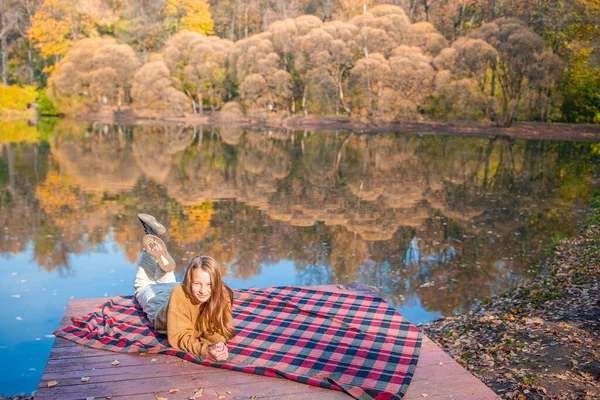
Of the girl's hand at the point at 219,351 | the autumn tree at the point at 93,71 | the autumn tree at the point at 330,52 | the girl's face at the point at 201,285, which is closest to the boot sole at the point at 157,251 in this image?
the girl's face at the point at 201,285

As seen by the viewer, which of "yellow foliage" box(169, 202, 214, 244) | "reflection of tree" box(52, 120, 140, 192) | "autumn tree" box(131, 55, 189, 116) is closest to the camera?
"yellow foliage" box(169, 202, 214, 244)

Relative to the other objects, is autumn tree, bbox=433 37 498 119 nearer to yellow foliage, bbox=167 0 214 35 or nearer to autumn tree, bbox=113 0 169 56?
yellow foliage, bbox=167 0 214 35

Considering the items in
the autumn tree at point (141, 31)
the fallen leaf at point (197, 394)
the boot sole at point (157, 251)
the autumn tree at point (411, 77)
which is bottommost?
the fallen leaf at point (197, 394)

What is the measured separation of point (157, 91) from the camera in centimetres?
3919

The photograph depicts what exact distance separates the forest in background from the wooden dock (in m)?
29.9

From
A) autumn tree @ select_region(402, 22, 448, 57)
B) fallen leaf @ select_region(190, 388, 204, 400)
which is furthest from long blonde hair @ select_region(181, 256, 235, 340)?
autumn tree @ select_region(402, 22, 448, 57)

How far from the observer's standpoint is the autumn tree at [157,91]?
3888 centimetres

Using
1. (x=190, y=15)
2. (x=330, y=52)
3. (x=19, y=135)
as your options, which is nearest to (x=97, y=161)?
(x=19, y=135)

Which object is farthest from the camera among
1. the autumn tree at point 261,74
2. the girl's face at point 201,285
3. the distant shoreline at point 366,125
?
the autumn tree at point 261,74

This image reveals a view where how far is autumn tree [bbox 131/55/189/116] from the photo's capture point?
38.9 meters

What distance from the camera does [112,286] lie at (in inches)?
298

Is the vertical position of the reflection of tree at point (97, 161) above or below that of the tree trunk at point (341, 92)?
below

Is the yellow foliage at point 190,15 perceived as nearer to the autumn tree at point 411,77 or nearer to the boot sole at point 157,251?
the autumn tree at point 411,77

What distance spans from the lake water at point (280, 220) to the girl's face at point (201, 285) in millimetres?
2332
